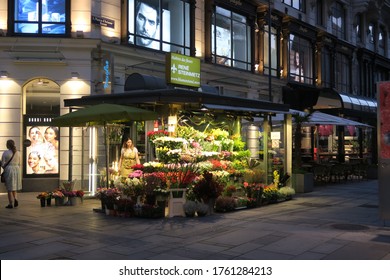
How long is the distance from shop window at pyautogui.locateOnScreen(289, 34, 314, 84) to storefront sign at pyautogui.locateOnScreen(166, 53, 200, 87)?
41.1ft

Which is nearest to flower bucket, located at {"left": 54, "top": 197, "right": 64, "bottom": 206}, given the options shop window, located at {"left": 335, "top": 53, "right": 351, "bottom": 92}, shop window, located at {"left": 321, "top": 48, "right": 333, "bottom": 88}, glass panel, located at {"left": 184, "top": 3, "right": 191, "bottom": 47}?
glass panel, located at {"left": 184, "top": 3, "right": 191, "bottom": 47}

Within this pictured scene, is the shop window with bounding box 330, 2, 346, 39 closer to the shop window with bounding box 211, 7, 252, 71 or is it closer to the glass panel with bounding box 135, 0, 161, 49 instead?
the shop window with bounding box 211, 7, 252, 71

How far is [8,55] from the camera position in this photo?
16203 millimetres

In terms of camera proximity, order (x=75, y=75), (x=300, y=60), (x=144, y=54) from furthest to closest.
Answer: (x=300, y=60), (x=144, y=54), (x=75, y=75)

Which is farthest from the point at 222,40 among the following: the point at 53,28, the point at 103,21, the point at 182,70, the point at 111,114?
the point at 111,114

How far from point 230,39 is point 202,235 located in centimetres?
1704

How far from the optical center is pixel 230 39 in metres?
23.7

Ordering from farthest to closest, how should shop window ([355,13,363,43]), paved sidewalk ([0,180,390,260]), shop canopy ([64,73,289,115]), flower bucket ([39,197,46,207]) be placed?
shop window ([355,13,363,43]), flower bucket ([39,197,46,207]), shop canopy ([64,73,289,115]), paved sidewalk ([0,180,390,260])

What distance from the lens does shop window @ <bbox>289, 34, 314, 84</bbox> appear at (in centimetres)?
2811

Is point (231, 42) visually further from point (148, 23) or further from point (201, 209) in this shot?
point (201, 209)

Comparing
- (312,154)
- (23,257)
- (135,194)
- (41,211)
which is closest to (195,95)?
(135,194)

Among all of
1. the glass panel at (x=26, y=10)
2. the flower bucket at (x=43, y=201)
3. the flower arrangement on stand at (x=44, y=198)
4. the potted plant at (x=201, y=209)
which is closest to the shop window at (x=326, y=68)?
the glass panel at (x=26, y=10)

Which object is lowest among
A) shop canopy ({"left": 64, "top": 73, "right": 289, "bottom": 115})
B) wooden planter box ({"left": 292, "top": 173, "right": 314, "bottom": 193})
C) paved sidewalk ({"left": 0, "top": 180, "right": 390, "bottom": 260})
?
paved sidewalk ({"left": 0, "top": 180, "right": 390, "bottom": 260})

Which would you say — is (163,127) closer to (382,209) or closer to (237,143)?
(237,143)
